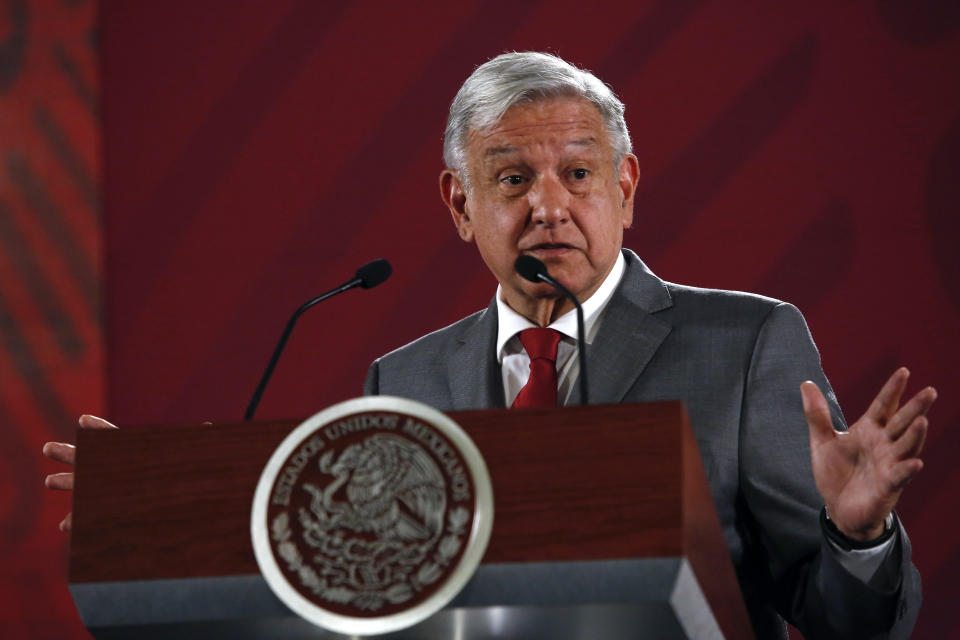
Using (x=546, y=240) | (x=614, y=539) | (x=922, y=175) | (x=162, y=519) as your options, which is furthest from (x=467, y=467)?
(x=922, y=175)

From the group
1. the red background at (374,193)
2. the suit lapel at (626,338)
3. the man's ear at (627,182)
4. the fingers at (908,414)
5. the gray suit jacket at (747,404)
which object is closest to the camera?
the fingers at (908,414)

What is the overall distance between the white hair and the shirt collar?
0.19m

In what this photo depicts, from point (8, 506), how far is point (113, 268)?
635 millimetres

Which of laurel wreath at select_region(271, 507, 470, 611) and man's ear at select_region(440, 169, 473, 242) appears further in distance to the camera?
man's ear at select_region(440, 169, 473, 242)

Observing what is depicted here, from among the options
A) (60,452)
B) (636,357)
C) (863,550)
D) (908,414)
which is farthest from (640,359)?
(60,452)

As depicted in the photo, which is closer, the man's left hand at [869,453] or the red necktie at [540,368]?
the man's left hand at [869,453]

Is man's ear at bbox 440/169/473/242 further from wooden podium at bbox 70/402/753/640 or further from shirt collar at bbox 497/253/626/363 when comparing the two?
wooden podium at bbox 70/402/753/640

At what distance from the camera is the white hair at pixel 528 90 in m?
2.06

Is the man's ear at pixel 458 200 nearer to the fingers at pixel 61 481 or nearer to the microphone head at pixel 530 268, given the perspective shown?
the microphone head at pixel 530 268

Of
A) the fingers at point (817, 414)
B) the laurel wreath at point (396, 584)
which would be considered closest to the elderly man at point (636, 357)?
the fingers at point (817, 414)

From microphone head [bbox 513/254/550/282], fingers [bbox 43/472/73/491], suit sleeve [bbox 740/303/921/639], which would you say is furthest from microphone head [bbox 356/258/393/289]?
suit sleeve [bbox 740/303/921/639]

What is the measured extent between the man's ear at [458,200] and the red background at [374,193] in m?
0.76

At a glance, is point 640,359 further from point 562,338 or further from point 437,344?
point 437,344

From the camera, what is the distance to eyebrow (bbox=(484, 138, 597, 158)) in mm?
2043
